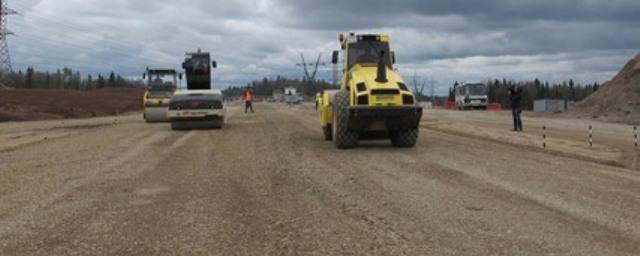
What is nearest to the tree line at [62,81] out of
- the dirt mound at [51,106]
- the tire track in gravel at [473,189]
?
the dirt mound at [51,106]

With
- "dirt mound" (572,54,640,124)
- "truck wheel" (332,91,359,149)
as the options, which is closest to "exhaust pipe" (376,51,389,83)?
"truck wheel" (332,91,359,149)

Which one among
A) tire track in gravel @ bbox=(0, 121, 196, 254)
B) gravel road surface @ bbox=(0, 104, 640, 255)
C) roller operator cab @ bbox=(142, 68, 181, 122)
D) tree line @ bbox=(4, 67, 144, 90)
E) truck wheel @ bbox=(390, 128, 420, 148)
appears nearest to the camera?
gravel road surface @ bbox=(0, 104, 640, 255)

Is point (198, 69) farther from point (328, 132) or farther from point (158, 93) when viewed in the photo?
point (328, 132)

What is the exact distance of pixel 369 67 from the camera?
58.5 ft

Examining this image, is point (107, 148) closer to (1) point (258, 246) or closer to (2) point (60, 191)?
(2) point (60, 191)

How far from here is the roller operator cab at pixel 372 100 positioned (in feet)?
52.8

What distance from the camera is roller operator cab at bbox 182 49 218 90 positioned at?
36188 mm

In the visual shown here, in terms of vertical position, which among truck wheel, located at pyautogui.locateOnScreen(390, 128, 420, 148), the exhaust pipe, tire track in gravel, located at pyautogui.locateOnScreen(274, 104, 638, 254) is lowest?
tire track in gravel, located at pyautogui.locateOnScreen(274, 104, 638, 254)

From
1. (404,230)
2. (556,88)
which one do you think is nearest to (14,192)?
(404,230)

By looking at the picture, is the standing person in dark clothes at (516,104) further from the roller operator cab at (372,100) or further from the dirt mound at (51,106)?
the dirt mound at (51,106)

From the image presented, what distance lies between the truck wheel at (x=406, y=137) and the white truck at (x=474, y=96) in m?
43.1

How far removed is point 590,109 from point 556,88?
10779 cm

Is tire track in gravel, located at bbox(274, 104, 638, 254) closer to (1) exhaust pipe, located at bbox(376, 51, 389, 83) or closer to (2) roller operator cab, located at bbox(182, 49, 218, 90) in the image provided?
(1) exhaust pipe, located at bbox(376, 51, 389, 83)

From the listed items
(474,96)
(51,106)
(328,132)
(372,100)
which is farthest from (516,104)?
(51,106)
